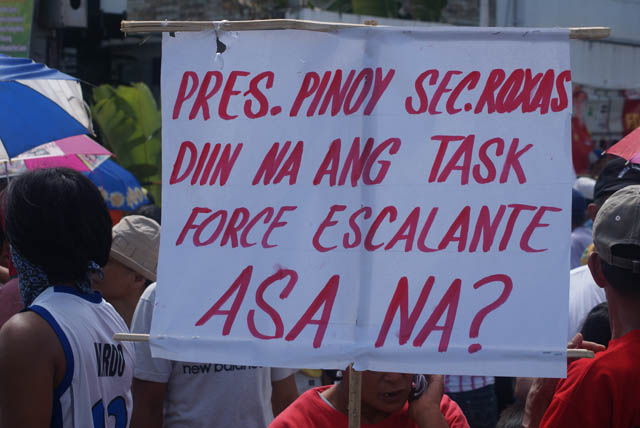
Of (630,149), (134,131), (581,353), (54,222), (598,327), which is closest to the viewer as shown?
(581,353)

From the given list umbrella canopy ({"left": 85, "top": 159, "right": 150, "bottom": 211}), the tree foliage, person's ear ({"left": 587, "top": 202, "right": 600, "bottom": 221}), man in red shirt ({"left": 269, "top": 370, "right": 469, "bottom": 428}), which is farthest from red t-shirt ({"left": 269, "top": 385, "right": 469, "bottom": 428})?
the tree foliage

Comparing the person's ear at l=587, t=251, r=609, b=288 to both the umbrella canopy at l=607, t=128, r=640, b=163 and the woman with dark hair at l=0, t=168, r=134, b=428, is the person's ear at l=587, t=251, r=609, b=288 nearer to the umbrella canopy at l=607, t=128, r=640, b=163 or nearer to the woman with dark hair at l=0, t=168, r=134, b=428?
the umbrella canopy at l=607, t=128, r=640, b=163

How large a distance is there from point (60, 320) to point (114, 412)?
36 cm

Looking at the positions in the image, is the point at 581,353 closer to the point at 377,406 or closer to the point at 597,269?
the point at 597,269

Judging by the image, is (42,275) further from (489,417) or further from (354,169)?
(489,417)

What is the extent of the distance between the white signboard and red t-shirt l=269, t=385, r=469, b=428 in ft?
0.87

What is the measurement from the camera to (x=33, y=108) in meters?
3.55

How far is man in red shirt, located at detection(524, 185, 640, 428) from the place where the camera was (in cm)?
203

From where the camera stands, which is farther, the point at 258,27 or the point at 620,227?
the point at 258,27

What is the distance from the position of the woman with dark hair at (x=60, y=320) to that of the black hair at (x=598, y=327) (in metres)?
1.58

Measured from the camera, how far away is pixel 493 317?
216cm

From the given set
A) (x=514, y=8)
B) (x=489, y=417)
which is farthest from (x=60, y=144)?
(x=514, y=8)

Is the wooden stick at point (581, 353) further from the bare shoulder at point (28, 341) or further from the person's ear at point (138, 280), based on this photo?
the person's ear at point (138, 280)

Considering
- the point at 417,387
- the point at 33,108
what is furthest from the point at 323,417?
the point at 33,108
